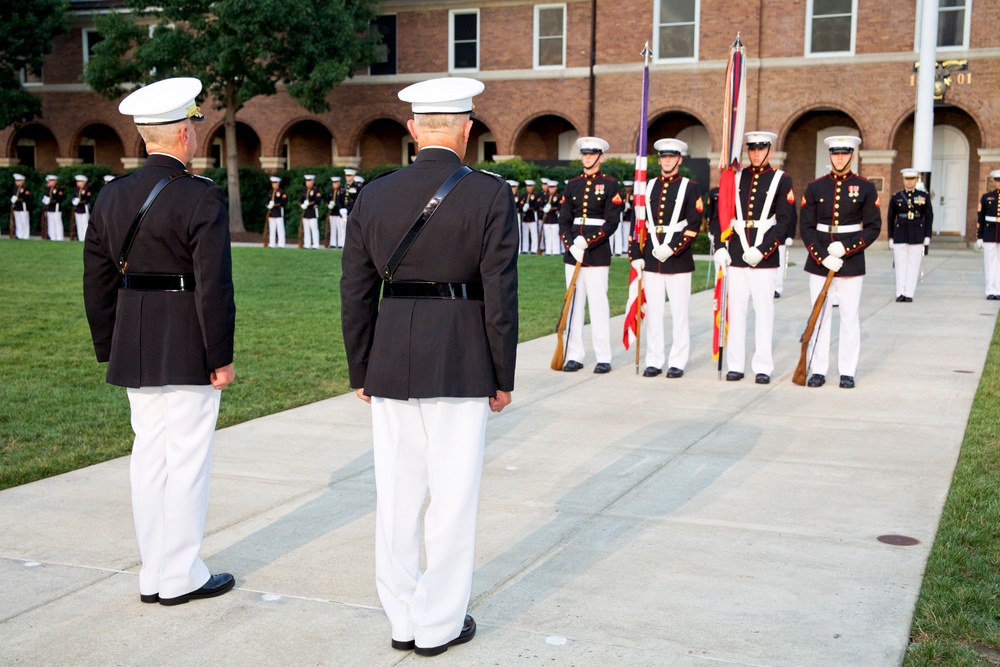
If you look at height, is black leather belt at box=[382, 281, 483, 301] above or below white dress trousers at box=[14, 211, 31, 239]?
above

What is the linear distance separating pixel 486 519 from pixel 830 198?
5.53 metres

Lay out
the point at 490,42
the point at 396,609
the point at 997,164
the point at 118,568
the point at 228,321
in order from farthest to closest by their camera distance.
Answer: the point at 490,42
the point at 997,164
the point at 118,568
the point at 228,321
the point at 396,609

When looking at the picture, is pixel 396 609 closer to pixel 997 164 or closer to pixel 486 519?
pixel 486 519

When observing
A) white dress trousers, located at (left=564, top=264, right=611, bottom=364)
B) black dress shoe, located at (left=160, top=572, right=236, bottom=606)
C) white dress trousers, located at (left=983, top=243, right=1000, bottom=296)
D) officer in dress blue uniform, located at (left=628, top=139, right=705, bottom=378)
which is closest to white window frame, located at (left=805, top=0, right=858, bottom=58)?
white dress trousers, located at (left=983, top=243, right=1000, bottom=296)

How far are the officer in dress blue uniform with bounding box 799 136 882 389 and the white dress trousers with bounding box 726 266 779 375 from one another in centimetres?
40

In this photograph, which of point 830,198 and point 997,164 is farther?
point 997,164

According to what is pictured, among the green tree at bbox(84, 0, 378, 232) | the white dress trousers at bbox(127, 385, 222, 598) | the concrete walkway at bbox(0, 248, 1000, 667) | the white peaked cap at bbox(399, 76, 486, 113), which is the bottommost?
the concrete walkway at bbox(0, 248, 1000, 667)

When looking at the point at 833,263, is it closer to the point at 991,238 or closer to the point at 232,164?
the point at 991,238

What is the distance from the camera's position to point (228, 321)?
450 centimetres

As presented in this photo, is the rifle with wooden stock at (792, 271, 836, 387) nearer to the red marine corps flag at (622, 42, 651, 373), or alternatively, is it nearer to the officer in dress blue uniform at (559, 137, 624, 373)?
the red marine corps flag at (622, 42, 651, 373)

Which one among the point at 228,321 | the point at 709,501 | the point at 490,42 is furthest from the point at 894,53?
the point at 228,321

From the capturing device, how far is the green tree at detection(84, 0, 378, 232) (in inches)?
1203

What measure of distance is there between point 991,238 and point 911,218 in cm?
121

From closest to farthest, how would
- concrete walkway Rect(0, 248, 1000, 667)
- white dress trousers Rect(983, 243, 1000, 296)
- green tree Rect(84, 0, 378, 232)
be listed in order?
concrete walkway Rect(0, 248, 1000, 667) < white dress trousers Rect(983, 243, 1000, 296) < green tree Rect(84, 0, 378, 232)
